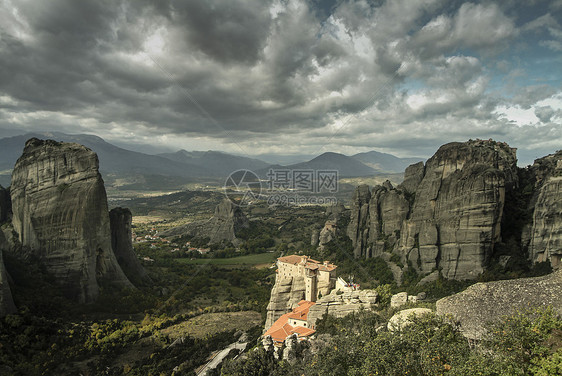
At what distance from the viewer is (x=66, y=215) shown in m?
A: 41.2

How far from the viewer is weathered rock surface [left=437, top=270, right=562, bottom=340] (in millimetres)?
16525

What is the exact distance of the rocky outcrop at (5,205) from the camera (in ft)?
155

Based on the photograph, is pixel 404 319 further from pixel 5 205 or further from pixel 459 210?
pixel 5 205

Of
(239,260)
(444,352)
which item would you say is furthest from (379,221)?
(444,352)

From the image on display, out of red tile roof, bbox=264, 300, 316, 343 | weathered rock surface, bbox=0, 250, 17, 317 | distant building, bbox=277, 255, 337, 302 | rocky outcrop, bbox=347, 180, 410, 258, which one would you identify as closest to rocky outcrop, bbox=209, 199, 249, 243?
rocky outcrop, bbox=347, 180, 410, 258

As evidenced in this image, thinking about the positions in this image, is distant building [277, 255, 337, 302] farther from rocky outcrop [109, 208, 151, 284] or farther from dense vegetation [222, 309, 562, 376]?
rocky outcrop [109, 208, 151, 284]

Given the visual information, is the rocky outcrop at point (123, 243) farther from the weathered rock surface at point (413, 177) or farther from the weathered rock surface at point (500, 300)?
the weathered rock surface at point (413, 177)

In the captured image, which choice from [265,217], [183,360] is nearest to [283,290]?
[183,360]

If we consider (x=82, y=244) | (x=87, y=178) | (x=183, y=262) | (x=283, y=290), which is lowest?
(x=183, y=262)

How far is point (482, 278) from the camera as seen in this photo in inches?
1458

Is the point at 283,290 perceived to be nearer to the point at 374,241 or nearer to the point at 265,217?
the point at 374,241

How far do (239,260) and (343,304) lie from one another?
52288 millimetres

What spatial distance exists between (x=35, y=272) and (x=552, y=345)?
4759 centimetres

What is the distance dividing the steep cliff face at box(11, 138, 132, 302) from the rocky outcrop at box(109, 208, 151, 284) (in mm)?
5938
